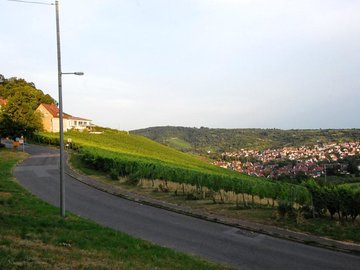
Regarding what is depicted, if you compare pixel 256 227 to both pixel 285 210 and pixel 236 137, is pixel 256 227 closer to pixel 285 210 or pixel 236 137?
pixel 285 210

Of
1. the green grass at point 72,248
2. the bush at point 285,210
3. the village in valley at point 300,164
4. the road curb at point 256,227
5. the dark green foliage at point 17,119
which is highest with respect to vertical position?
the dark green foliage at point 17,119

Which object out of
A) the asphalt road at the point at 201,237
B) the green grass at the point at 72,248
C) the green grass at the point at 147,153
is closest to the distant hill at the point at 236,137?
the green grass at the point at 147,153

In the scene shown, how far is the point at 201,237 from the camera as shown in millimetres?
13688

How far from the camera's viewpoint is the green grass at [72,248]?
7379 mm

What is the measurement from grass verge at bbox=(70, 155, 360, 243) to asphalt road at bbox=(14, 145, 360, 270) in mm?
1624

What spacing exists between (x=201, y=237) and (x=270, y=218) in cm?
441

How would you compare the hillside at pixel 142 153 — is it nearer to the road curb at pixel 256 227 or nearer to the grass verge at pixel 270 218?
the road curb at pixel 256 227

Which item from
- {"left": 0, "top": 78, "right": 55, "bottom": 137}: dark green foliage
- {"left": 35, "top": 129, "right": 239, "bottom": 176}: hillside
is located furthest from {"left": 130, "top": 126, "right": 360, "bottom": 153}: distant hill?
{"left": 0, "top": 78, "right": 55, "bottom": 137}: dark green foliage

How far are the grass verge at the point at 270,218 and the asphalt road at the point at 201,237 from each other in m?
1.62

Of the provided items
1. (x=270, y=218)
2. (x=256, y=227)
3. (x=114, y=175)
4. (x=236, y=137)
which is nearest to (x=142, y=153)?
(x=114, y=175)

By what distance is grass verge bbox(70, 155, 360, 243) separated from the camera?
14.2m

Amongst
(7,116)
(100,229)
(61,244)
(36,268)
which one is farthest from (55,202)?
(7,116)

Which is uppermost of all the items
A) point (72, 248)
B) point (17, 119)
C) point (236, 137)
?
point (17, 119)

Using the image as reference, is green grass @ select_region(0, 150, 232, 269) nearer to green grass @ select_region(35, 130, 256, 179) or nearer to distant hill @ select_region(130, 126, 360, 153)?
green grass @ select_region(35, 130, 256, 179)
